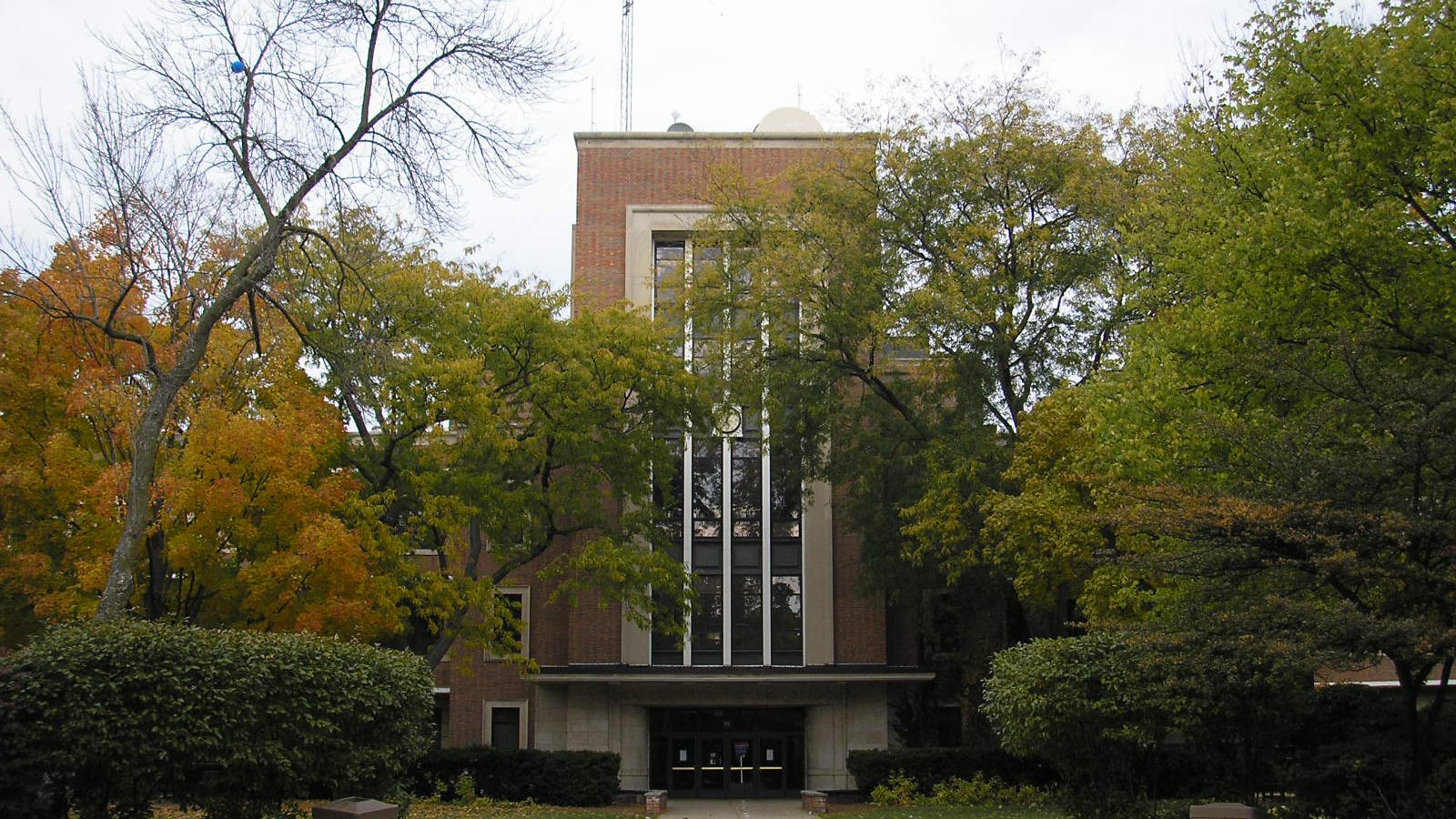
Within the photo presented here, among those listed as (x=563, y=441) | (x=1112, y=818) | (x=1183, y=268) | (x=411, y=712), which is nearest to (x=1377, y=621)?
(x=1112, y=818)

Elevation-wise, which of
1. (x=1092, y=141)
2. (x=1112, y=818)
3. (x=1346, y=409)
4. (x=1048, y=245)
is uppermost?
(x=1092, y=141)

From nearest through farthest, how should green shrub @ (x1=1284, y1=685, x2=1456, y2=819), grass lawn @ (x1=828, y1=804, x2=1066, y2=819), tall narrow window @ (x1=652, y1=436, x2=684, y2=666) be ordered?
1. green shrub @ (x1=1284, y1=685, x2=1456, y2=819)
2. grass lawn @ (x1=828, y1=804, x2=1066, y2=819)
3. tall narrow window @ (x1=652, y1=436, x2=684, y2=666)

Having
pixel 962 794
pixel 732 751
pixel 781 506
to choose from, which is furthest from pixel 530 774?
pixel 962 794

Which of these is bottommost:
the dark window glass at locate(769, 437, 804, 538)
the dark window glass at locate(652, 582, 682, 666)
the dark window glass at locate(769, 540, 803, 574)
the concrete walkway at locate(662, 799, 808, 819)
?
the concrete walkway at locate(662, 799, 808, 819)

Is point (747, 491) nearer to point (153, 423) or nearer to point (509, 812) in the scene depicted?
point (509, 812)

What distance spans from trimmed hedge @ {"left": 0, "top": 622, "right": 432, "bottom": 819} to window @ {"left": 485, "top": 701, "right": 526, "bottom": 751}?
17921 millimetres

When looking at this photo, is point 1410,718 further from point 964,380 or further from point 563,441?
point 563,441

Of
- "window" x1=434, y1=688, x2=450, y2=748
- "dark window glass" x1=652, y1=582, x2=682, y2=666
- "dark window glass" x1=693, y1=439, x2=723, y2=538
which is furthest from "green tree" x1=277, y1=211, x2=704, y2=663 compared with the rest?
"window" x1=434, y1=688, x2=450, y2=748

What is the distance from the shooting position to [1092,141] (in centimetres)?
2548

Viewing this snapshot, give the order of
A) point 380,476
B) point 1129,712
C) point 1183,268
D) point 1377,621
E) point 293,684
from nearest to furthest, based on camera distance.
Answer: point 1377,621
point 293,684
point 1129,712
point 1183,268
point 380,476

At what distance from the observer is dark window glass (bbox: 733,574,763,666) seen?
3155 centimetres

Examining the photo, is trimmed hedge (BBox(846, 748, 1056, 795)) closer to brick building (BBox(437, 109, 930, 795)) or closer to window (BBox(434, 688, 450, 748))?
brick building (BBox(437, 109, 930, 795))

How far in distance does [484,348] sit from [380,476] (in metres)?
3.45

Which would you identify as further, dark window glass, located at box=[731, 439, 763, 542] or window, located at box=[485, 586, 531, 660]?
window, located at box=[485, 586, 531, 660]
